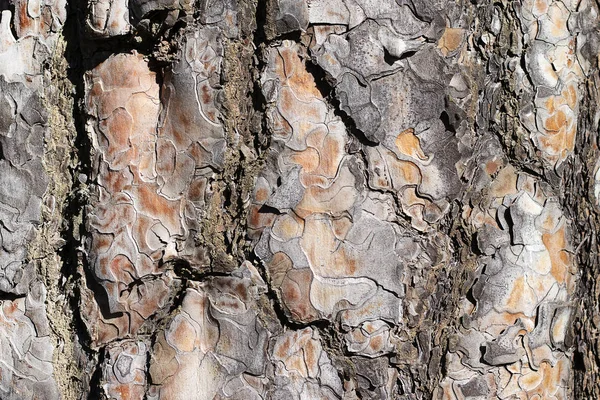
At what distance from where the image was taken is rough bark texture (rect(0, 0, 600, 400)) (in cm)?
77

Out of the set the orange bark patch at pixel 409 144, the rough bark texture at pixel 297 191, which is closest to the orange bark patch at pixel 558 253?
the rough bark texture at pixel 297 191

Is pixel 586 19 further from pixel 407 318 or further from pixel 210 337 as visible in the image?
pixel 210 337

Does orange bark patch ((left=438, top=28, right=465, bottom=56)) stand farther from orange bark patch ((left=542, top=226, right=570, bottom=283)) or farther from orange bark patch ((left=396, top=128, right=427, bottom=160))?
orange bark patch ((left=542, top=226, right=570, bottom=283))

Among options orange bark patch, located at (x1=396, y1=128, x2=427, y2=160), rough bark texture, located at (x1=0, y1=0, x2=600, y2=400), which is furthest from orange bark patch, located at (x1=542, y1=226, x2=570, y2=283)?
orange bark patch, located at (x1=396, y1=128, x2=427, y2=160)

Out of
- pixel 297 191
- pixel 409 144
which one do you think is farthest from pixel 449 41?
pixel 297 191

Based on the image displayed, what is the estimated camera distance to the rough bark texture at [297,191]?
0.77 m

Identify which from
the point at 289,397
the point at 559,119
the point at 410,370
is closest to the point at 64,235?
the point at 289,397

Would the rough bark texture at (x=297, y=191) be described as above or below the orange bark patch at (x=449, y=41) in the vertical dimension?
below

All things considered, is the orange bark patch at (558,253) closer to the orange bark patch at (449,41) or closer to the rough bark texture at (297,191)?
the rough bark texture at (297,191)

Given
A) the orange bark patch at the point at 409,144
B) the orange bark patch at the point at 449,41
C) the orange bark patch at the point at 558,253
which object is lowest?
the orange bark patch at the point at 558,253

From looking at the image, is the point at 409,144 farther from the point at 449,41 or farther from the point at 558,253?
the point at 558,253

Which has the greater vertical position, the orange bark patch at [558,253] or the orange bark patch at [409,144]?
the orange bark patch at [409,144]

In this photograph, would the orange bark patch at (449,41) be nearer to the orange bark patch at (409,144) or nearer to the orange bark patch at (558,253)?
the orange bark patch at (409,144)

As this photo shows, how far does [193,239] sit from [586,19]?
52 cm
